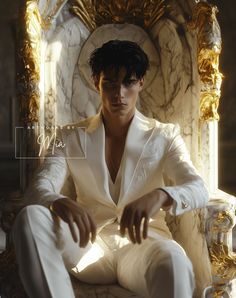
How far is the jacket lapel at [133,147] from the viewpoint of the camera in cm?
194

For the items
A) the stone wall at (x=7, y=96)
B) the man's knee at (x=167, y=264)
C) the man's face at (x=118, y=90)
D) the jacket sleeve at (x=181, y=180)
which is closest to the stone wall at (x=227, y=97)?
the stone wall at (x=7, y=96)

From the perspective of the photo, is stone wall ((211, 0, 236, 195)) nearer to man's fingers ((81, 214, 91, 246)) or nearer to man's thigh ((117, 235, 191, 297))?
man's thigh ((117, 235, 191, 297))

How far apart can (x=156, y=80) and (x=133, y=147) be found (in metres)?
0.46

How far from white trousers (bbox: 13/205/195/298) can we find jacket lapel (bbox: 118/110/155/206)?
0.22 m

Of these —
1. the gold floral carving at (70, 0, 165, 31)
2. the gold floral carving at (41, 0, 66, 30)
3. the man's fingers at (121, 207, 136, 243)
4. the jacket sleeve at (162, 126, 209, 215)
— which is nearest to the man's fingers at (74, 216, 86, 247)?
the man's fingers at (121, 207, 136, 243)

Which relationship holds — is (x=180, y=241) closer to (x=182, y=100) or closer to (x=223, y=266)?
(x=223, y=266)

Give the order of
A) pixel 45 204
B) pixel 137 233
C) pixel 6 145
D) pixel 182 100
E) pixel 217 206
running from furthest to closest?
pixel 6 145 → pixel 182 100 → pixel 217 206 → pixel 45 204 → pixel 137 233

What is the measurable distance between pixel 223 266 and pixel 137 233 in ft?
1.45

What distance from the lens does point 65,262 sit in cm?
179

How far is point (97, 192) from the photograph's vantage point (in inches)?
77.4

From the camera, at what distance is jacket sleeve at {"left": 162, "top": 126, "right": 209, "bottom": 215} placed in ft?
5.67

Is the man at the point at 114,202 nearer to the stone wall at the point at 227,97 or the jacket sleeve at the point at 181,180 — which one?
the jacket sleeve at the point at 181,180

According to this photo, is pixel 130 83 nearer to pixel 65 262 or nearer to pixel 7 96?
pixel 65 262

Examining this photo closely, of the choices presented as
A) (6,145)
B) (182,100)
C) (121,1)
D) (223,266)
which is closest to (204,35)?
(182,100)
